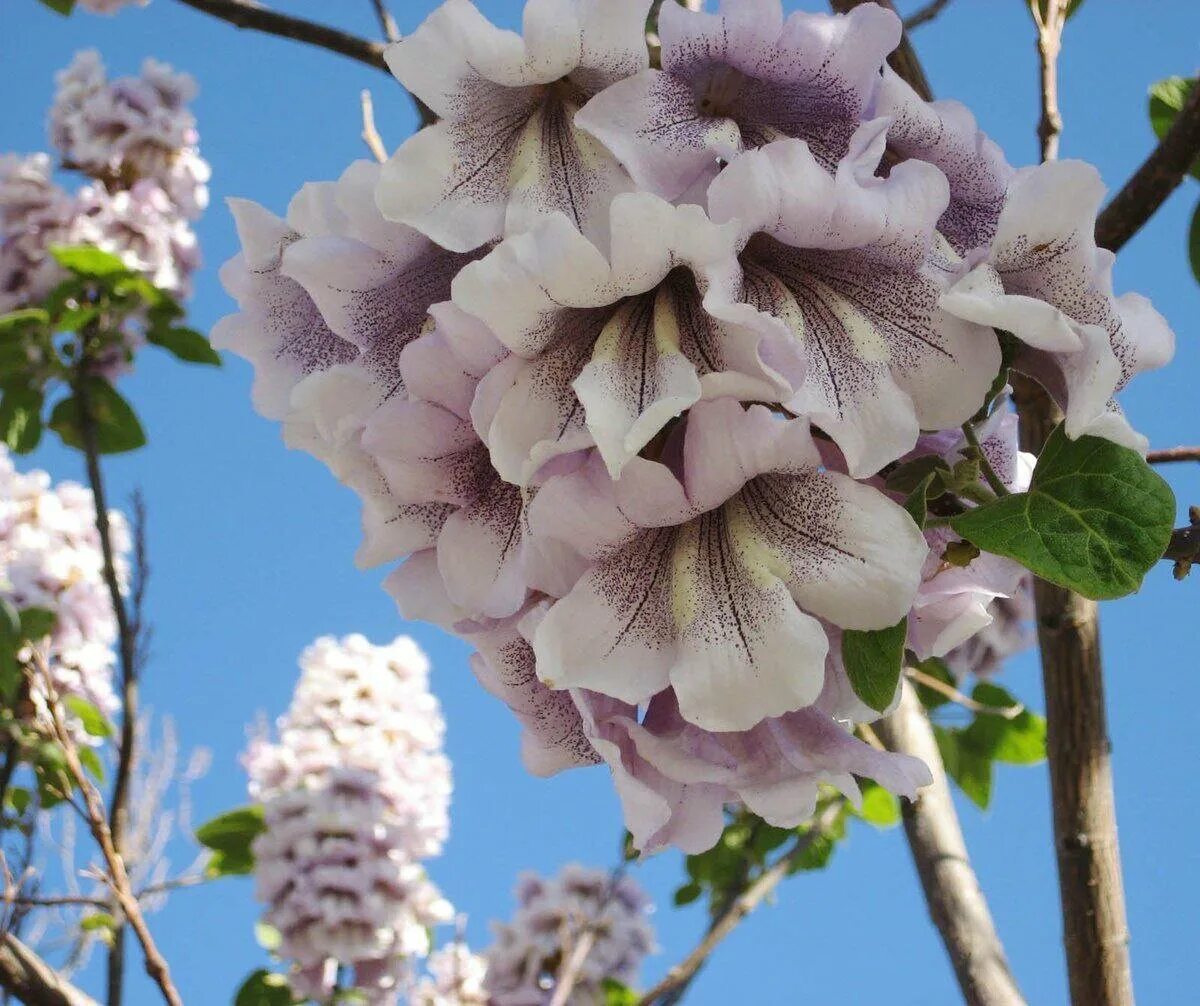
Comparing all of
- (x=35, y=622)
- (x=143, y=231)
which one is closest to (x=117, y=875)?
(x=35, y=622)

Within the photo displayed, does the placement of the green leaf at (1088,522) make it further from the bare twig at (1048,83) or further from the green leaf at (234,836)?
the green leaf at (234,836)

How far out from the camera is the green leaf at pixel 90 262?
226cm

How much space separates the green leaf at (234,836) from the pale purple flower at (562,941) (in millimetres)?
595

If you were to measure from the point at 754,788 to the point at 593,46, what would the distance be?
32 cm

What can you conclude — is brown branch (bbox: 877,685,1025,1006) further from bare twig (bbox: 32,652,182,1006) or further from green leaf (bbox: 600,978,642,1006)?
green leaf (bbox: 600,978,642,1006)

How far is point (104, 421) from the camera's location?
89.4 inches

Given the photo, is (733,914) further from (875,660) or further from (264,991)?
(875,660)

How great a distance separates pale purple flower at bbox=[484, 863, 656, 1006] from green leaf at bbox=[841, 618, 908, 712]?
209 centimetres

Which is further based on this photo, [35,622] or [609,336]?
[35,622]

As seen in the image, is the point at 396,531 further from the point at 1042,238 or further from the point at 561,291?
the point at 1042,238

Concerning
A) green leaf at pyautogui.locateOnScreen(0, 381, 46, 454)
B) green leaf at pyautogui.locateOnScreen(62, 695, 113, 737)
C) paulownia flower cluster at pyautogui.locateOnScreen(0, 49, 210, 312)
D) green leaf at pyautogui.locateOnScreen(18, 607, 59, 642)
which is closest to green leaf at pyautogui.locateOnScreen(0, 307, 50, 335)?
green leaf at pyautogui.locateOnScreen(0, 381, 46, 454)

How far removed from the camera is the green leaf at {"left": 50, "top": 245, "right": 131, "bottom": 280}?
7.41 ft

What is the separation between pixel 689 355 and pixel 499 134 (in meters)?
0.16

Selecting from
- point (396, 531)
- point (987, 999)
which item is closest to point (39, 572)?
point (987, 999)
